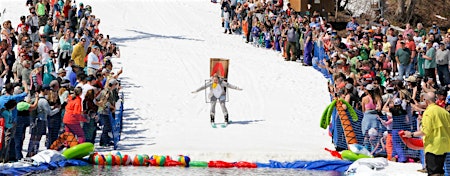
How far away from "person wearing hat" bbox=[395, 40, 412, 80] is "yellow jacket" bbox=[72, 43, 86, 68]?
28.2 feet

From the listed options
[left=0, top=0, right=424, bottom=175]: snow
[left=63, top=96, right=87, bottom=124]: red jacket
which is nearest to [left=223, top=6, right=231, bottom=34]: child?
[left=0, top=0, right=424, bottom=175]: snow

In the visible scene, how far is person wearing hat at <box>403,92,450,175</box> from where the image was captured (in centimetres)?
1747

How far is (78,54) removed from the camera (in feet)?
91.0

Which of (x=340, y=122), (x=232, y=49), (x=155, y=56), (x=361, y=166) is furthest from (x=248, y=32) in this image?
(x=361, y=166)

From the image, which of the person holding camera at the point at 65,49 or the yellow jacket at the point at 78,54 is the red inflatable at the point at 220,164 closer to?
the yellow jacket at the point at 78,54

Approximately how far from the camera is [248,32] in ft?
129

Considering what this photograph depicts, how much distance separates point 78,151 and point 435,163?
6698 millimetres

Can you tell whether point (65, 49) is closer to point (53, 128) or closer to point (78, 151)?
point (53, 128)

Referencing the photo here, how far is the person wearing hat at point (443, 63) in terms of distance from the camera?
2870 cm

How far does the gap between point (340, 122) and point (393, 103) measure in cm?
124

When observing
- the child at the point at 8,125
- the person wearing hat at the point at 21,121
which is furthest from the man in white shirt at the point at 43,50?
the child at the point at 8,125

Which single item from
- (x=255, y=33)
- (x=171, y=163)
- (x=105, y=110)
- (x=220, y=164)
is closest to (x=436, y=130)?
(x=220, y=164)

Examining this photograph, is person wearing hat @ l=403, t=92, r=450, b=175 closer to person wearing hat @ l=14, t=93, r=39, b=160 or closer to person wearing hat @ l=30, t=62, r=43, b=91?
person wearing hat @ l=14, t=93, r=39, b=160

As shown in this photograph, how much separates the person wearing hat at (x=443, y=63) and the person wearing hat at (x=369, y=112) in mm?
7221
